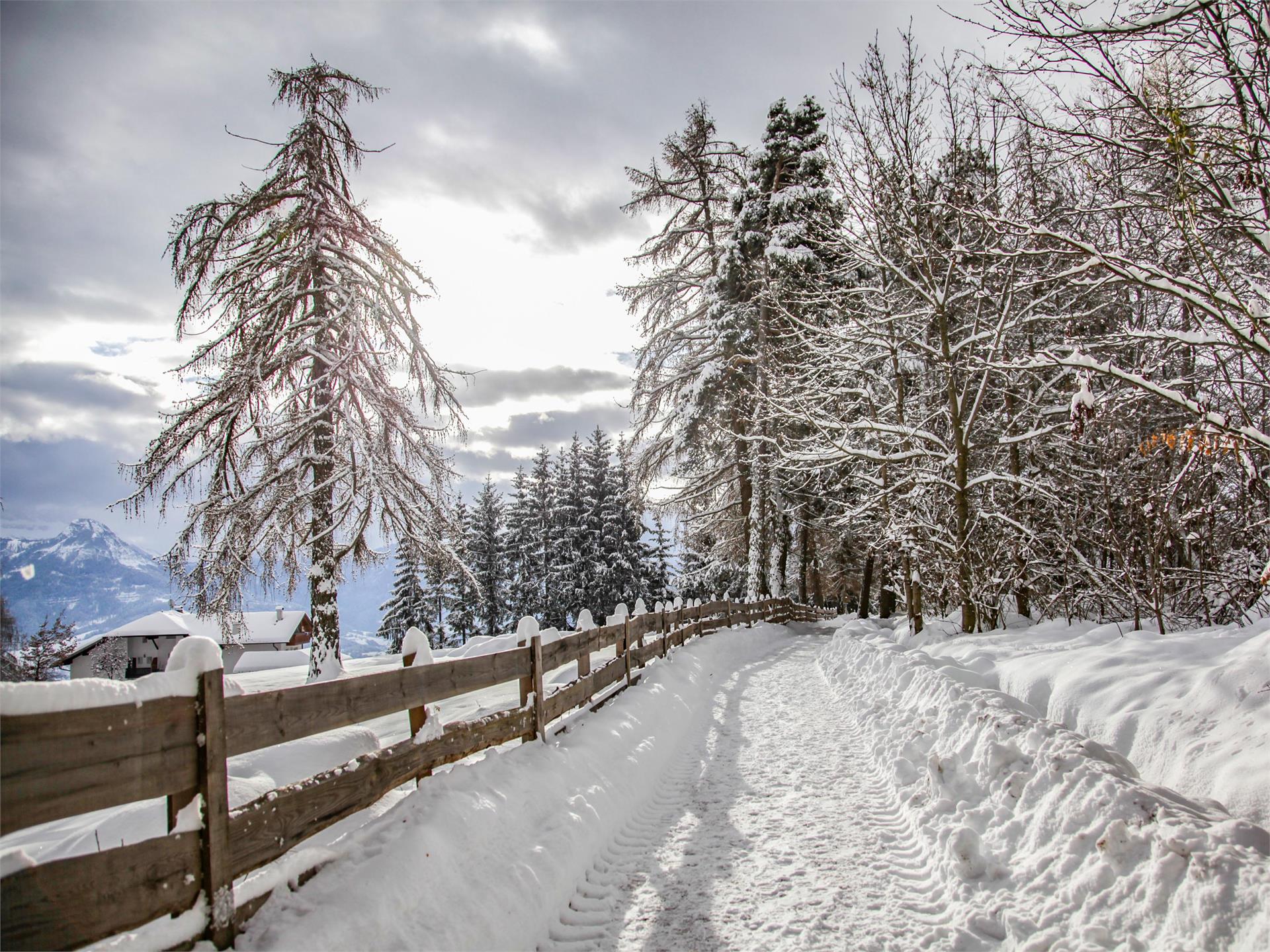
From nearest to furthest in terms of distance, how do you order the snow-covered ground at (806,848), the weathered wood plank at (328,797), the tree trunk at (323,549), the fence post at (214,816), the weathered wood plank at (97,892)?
the weathered wood plank at (97,892) < the fence post at (214,816) < the weathered wood plank at (328,797) < the snow-covered ground at (806,848) < the tree trunk at (323,549)

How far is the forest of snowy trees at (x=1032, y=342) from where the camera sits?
4.05 meters

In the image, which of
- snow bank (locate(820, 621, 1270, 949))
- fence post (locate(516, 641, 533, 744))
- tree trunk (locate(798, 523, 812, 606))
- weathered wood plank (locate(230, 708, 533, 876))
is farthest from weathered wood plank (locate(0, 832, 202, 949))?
tree trunk (locate(798, 523, 812, 606))

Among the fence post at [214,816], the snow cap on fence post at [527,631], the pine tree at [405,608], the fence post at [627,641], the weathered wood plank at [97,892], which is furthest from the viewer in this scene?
the pine tree at [405,608]

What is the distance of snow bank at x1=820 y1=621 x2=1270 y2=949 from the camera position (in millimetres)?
2602

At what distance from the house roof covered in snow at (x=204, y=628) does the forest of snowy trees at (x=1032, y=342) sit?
26.4 m

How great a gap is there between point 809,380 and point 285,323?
413 inches

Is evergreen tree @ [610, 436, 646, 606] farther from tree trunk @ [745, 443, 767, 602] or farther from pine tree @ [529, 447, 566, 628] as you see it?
tree trunk @ [745, 443, 767, 602]

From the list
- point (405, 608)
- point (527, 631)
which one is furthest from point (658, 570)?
point (527, 631)

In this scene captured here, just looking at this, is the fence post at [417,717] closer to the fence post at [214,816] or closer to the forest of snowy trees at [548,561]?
the fence post at [214,816]

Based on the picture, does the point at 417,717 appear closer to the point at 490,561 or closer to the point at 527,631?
the point at 527,631

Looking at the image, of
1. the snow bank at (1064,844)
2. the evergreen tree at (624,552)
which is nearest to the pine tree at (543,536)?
the evergreen tree at (624,552)

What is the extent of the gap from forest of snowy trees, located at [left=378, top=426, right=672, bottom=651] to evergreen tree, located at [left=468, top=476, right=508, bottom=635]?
60 mm

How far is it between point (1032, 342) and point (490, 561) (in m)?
34.7

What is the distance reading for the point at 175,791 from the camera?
7.25 ft
